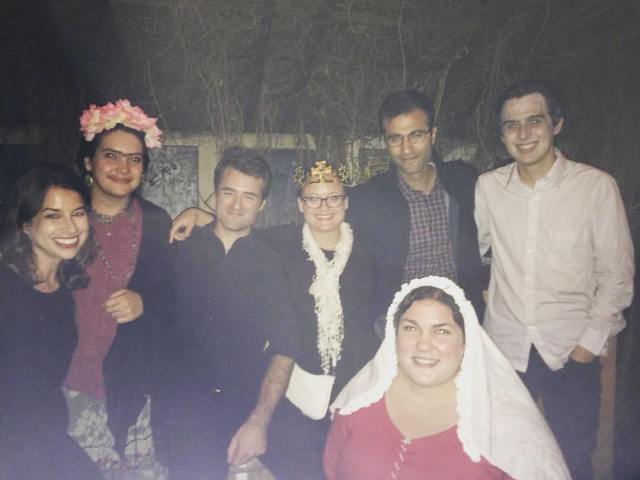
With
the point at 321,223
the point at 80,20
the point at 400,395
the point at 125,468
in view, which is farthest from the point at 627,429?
the point at 80,20

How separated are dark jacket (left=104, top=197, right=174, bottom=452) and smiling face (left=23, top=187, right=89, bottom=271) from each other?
1.23ft

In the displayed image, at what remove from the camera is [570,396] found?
272 centimetres

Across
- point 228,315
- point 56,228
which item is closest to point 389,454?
point 228,315

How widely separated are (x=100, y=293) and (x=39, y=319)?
384 mm

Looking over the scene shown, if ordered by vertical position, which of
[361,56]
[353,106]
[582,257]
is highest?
[361,56]

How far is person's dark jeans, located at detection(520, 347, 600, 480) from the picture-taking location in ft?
8.89

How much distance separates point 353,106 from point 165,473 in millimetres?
2933

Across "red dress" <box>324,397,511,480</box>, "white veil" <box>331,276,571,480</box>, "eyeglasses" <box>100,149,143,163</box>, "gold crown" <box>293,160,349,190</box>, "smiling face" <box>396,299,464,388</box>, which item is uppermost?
"eyeglasses" <box>100,149,143,163</box>

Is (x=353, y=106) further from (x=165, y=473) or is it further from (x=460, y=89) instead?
(x=165, y=473)

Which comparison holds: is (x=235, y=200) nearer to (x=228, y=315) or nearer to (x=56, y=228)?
(x=228, y=315)

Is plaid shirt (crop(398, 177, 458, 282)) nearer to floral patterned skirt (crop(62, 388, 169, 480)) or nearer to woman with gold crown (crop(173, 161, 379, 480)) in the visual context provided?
woman with gold crown (crop(173, 161, 379, 480))

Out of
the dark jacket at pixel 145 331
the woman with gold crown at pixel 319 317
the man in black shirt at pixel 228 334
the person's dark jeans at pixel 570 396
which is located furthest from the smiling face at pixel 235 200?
the person's dark jeans at pixel 570 396

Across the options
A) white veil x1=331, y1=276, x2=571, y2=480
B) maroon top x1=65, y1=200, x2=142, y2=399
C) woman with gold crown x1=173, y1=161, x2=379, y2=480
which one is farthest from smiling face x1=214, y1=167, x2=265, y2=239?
white veil x1=331, y1=276, x2=571, y2=480

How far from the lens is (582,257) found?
2574 mm
